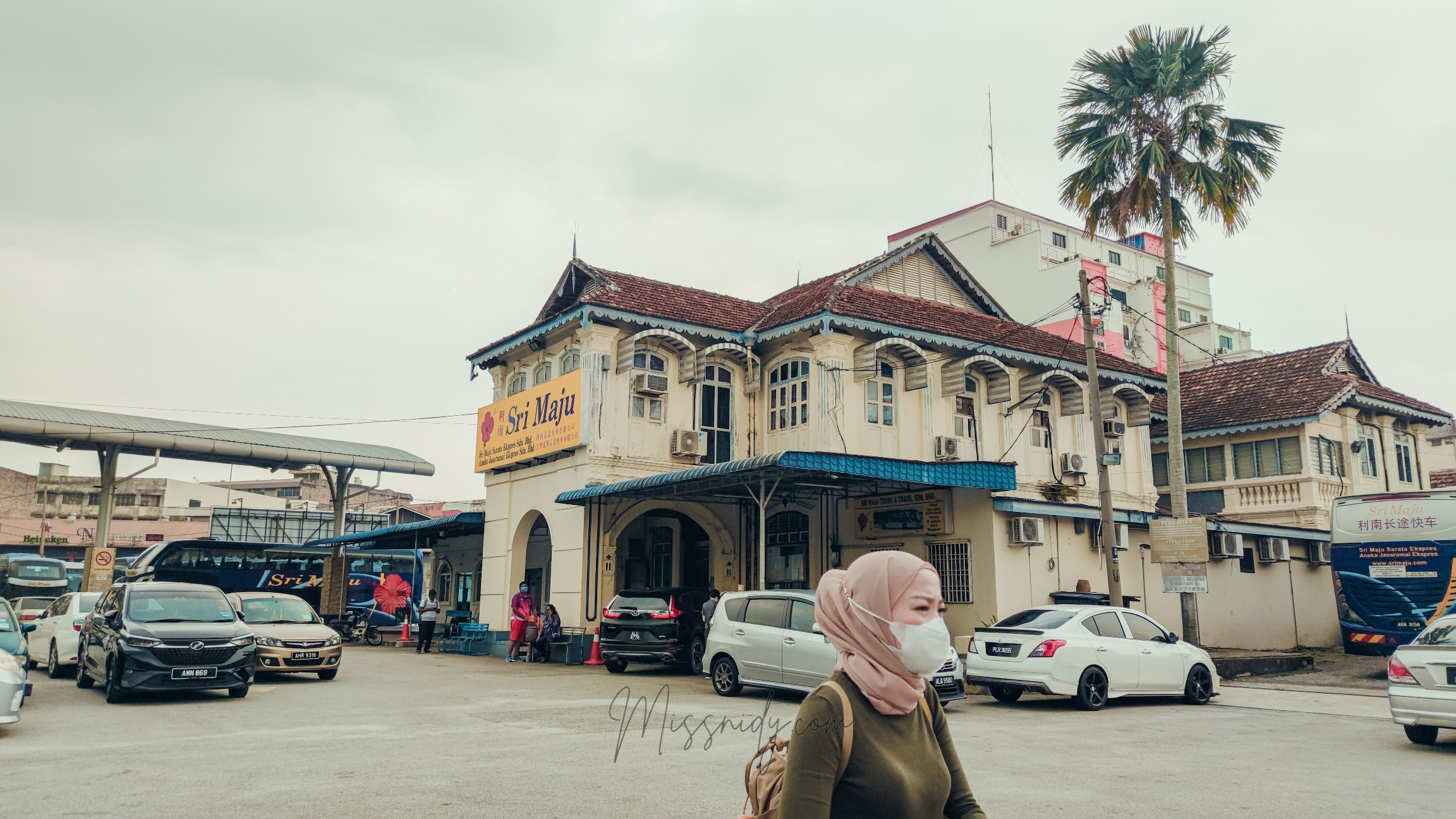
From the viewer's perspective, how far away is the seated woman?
23188mm

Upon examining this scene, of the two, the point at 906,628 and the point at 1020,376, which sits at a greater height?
the point at 1020,376

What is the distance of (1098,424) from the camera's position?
1953 cm

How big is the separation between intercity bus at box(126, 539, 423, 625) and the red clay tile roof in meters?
25.4

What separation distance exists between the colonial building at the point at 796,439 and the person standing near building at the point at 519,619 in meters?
0.83

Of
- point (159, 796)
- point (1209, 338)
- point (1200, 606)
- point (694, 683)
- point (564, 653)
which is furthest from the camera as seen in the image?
point (1209, 338)

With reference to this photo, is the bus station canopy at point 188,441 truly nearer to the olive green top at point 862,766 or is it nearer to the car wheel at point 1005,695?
the car wheel at point 1005,695

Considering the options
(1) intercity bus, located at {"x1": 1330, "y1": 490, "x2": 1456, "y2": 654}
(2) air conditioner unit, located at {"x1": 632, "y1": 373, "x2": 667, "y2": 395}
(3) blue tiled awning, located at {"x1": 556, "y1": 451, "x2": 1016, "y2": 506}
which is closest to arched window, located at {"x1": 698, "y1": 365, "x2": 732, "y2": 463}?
(2) air conditioner unit, located at {"x1": 632, "y1": 373, "x2": 667, "y2": 395}

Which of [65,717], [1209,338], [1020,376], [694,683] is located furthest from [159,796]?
[1209,338]

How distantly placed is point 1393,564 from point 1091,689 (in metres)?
9.51

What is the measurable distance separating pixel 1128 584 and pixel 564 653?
41.7ft

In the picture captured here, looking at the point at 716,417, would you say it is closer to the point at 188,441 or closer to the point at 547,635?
the point at 547,635

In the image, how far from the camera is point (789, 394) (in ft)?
81.4

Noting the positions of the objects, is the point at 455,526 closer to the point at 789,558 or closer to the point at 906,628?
the point at 789,558

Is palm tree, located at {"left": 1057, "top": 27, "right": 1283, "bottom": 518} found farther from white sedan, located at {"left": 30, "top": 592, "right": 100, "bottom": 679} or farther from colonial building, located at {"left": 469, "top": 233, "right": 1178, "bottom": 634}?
white sedan, located at {"left": 30, "top": 592, "right": 100, "bottom": 679}
